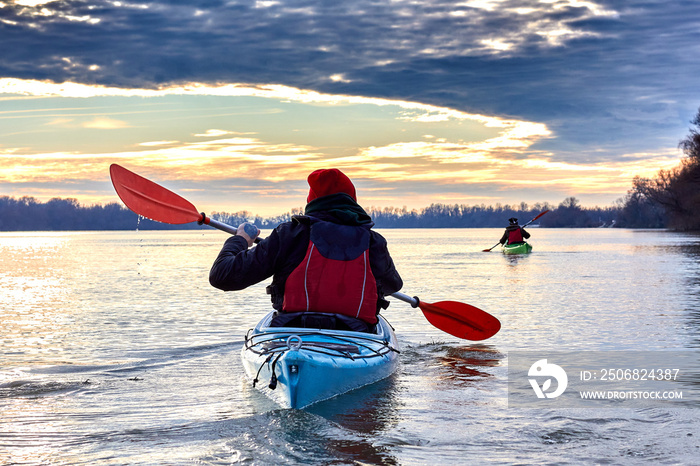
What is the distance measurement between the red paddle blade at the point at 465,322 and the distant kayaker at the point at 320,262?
351 cm

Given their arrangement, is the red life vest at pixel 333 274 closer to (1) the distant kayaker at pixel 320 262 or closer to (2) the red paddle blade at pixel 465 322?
(1) the distant kayaker at pixel 320 262

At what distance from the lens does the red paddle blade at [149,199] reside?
826cm

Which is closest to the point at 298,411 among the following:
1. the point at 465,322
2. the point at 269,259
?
the point at 269,259

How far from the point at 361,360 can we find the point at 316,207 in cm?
151

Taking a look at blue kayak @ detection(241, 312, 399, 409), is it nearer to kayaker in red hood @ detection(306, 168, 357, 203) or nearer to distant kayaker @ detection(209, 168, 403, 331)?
distant kayaker @ detection(209, 168, 403, 331)

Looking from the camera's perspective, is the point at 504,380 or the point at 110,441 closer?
the point at 110,441

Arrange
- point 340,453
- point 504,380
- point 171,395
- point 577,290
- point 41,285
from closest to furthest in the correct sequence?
point 340,453
point 171,395
point 504,380
point 577,290
point 41,285

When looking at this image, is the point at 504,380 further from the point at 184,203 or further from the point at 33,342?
the point at 33,342

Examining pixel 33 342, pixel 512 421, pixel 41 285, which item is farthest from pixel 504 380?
pixel 41 285

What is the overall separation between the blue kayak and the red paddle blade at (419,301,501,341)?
2894 millimetres

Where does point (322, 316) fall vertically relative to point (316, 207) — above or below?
below

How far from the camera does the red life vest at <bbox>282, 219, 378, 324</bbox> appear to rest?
5902mm

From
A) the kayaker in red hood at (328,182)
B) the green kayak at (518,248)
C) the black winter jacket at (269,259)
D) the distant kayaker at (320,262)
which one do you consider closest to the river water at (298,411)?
the distant kayaker at (320,262)

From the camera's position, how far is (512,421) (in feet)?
19.4
